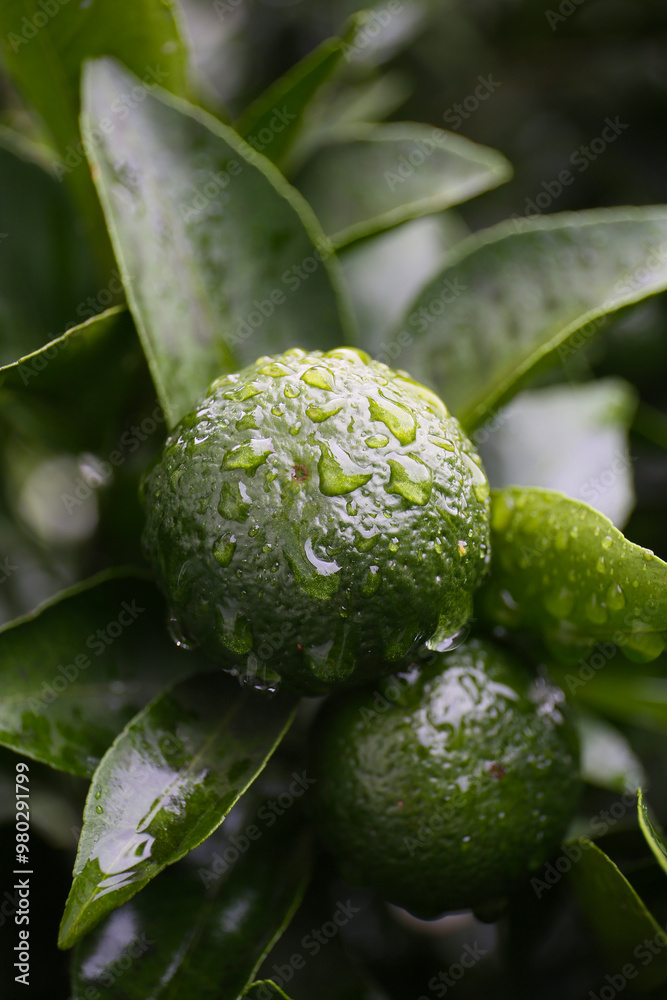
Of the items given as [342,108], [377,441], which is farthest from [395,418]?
[342,108]

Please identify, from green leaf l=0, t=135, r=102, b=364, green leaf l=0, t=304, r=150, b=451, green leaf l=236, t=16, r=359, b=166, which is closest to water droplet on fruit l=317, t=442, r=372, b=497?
green leaf l=0, t=304, r=150, b=451

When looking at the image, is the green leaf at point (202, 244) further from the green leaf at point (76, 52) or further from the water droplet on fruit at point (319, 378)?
the water droplet on fruit at point (319, 378)

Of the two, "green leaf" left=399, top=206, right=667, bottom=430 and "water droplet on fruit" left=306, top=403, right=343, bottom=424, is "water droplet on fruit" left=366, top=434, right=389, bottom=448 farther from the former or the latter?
"green leaf" left=399, top=206, right=667, bottom=430

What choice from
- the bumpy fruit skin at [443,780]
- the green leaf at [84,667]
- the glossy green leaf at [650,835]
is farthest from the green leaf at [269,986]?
the glossy green leaf at [650,835]

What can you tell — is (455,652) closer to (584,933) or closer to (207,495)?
(207,495)

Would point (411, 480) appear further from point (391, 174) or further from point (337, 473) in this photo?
point (391, 174)

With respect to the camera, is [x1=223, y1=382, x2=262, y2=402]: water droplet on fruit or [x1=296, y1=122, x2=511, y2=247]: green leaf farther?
[x1=296, y1=122, x2=511, y2=247]: green leaf
